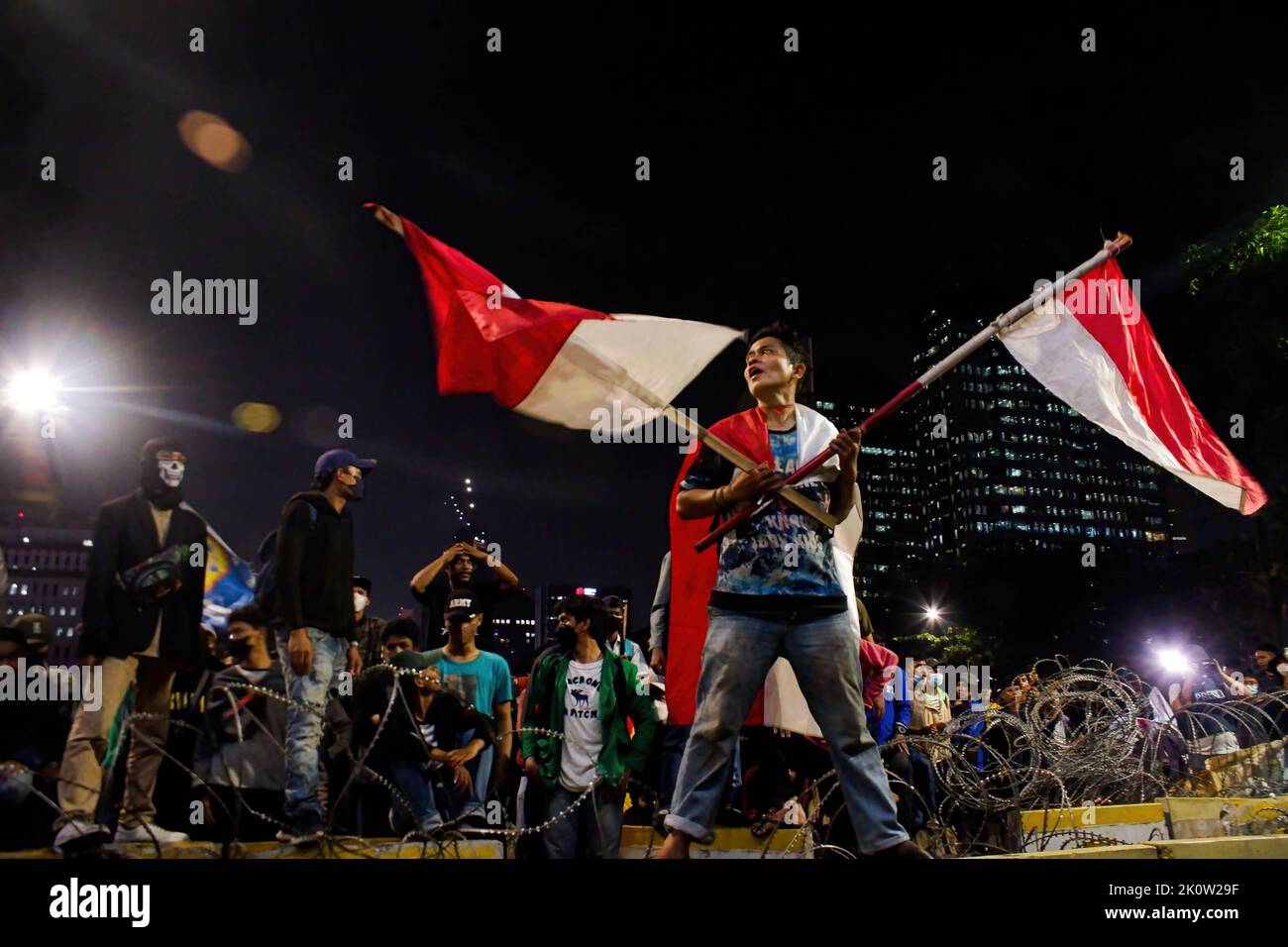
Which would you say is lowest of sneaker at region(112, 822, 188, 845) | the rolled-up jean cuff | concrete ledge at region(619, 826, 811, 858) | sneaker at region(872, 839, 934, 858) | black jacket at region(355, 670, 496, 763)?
concrete ledge at region(619, 826, 811, 858)

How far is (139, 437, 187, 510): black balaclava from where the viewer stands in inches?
253

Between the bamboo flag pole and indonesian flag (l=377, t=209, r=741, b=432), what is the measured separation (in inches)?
32.9

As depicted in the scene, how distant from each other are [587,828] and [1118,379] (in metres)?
4.74

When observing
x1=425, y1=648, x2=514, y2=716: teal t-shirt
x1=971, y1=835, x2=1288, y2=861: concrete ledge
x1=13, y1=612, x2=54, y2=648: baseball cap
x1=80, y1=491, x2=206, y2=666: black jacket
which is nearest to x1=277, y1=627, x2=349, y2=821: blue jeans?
x1=80, y1=491, x2=206, y2=666: black jacket

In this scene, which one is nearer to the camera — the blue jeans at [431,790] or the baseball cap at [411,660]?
the blue jeans at [431,790]

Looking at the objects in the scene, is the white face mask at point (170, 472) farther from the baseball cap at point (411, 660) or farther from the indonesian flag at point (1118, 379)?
the indonesian flag at point (1118, 379)

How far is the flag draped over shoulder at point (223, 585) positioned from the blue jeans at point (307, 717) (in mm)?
2022

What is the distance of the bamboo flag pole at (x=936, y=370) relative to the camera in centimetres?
486

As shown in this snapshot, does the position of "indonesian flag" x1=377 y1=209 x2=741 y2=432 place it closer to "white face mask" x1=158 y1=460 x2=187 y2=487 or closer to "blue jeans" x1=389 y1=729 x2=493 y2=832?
"white face mask" x1=158 y1=460 x2=187 y2=487

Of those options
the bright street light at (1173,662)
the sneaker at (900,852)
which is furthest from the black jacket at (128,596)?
the bright street light at (1173,662)

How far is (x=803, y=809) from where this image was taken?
821 cm
